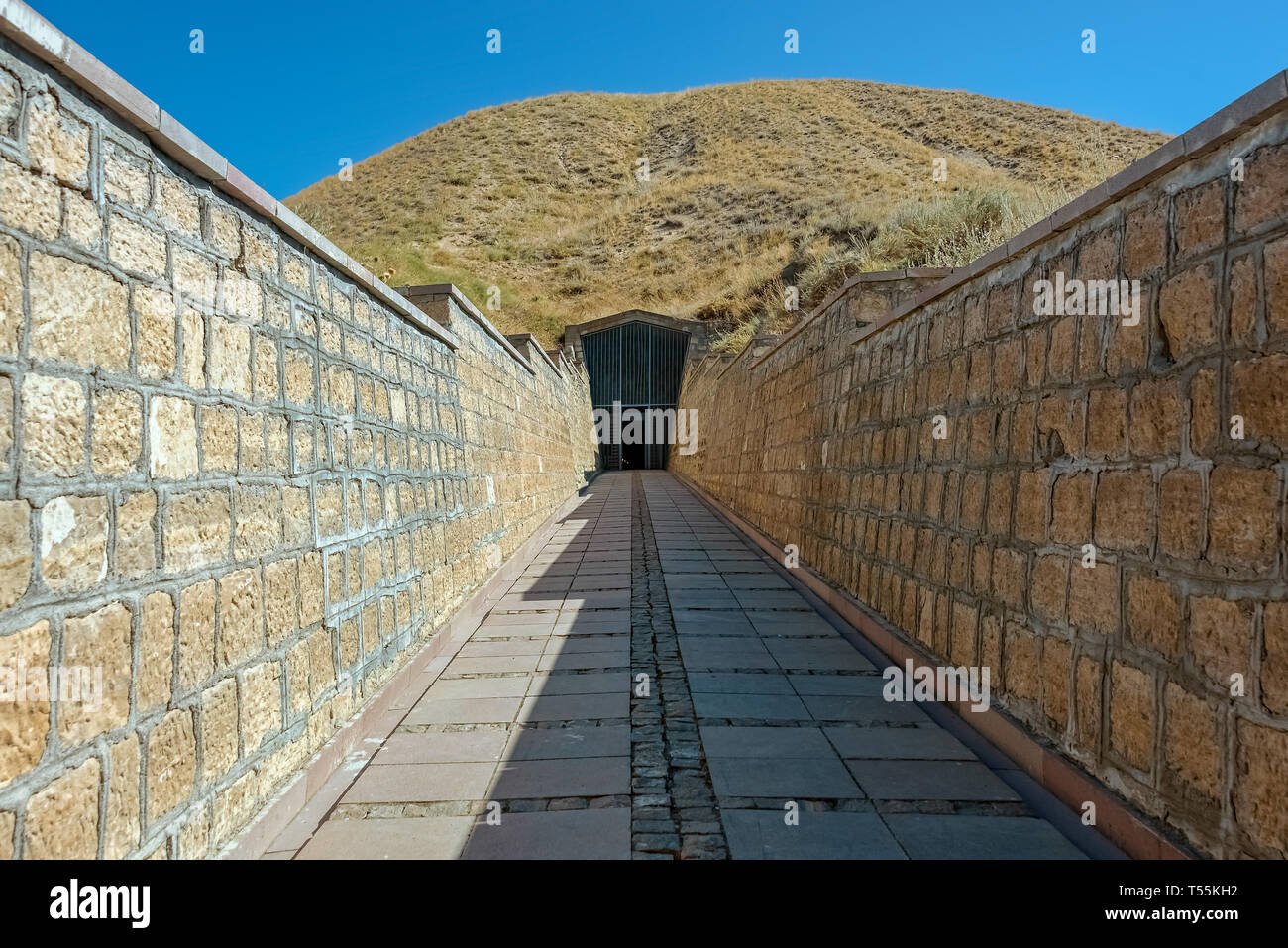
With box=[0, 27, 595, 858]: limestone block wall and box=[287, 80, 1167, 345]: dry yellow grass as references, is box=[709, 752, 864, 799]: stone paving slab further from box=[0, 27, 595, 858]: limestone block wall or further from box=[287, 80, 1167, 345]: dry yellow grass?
box=[287, 80, 1167, 345]: dry yellow grass

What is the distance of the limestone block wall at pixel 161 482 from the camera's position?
58.9 inches

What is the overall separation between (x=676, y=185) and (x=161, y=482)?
4623 centimetres

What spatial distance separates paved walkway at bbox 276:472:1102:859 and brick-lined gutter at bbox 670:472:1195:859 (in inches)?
4.5

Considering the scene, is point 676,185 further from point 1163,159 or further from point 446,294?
point 1163,159

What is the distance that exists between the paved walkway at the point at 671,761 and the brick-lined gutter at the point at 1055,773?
115 mm

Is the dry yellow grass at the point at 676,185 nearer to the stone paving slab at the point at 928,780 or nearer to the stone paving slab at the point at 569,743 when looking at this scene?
the stone paving slab at the point at 569,743

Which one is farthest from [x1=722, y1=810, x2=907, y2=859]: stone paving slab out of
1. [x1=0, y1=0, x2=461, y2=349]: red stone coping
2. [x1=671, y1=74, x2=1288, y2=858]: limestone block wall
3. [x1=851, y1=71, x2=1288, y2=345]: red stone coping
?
[x1=0, y1=0, x2=461, y2=349]: red stone coping

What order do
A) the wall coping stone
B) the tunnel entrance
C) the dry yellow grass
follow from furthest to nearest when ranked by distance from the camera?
the dry yellow grass → the tunnel entrance → the wall coping stone

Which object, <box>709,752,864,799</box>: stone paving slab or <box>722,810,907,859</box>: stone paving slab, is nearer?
<box>722,810,907,859</box>: stone paving slab

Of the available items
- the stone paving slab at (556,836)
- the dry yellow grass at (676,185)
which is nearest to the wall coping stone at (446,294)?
the stone paving slab at (556,836)

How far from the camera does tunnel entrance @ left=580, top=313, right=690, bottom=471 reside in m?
29.3

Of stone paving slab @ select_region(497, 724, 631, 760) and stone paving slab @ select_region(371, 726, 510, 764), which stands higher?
stone paving slab @ select_region(497, 724, 631, 760)

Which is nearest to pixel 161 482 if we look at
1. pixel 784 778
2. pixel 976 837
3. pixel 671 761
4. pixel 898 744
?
pixel 671 761
